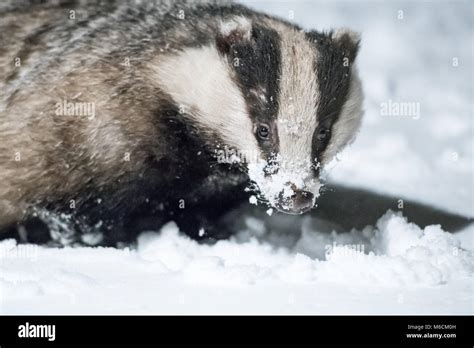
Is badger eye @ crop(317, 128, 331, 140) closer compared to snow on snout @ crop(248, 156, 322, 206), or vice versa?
snow on snout @ crop(248, 156, 322, 206)

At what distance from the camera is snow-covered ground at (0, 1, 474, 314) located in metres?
3.06

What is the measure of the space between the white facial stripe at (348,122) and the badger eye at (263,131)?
0.32 m

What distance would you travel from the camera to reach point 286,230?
4391 mm

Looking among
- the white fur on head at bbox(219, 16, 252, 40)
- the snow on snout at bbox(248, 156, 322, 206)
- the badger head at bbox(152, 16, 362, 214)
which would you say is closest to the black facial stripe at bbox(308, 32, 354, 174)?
the badger head at bbox(152, 16, 362, 214)

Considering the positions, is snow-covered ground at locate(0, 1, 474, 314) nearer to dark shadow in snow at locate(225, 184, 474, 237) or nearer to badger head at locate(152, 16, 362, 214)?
dark shadow in snow at locate(225, 184, 474, 237)

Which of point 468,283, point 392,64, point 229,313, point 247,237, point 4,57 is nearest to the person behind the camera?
point 229,313

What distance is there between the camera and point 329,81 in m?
3.84

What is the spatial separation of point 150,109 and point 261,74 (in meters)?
0.52

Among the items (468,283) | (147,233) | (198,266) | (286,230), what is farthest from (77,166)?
(468,283)

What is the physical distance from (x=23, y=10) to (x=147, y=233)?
1203 mm

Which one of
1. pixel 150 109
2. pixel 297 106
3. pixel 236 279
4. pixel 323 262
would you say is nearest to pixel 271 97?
pixel 297 106

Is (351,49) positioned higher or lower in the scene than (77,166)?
higher

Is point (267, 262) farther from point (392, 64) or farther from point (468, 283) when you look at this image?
point (392, 64)

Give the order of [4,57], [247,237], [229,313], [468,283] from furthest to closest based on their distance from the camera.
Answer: [247,237]
[4,57]
[468,283]
[229,313]
